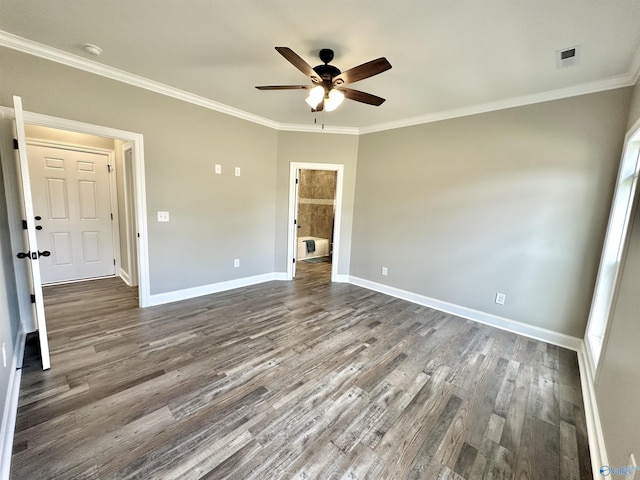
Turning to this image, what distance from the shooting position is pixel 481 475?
1.45m

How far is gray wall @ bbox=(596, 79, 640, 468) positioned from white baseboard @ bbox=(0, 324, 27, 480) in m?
2.98

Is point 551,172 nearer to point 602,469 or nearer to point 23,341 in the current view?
point 602,469

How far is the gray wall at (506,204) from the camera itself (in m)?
2.67

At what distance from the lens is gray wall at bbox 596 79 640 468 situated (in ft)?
4.24

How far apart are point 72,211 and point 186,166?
215 centimetres

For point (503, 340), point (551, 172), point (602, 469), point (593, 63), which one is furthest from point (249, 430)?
point (593, 63)

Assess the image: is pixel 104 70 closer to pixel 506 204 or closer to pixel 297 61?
pixel 297 61

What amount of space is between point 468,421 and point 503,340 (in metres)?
1.58

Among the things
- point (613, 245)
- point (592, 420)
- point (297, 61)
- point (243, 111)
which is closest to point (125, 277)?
point (243, 111)

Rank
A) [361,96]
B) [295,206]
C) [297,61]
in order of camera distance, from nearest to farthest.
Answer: [297,61]
[361,96]
[295,206]

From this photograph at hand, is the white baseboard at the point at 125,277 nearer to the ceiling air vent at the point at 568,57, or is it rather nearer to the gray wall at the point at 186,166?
the gray wall at the point at 186,166

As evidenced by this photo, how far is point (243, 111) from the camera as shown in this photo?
3930 mm

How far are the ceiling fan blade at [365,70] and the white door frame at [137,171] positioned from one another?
2476 mm

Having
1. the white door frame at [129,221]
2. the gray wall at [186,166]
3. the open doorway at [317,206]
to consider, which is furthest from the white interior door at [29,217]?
the open doorway at [317,206]
